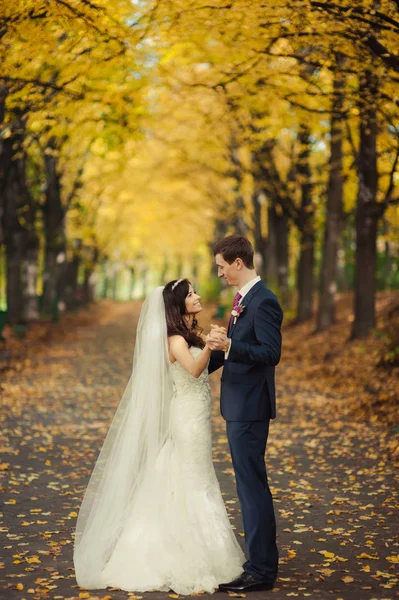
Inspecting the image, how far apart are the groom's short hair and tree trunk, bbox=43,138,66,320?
70.6 feet

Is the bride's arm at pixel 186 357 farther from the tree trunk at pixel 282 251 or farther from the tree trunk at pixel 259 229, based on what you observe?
the tree trunk at pixel 259 229

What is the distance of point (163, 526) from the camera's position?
589cm

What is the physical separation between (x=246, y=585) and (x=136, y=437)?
136cm

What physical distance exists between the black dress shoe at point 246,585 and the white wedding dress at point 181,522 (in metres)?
0.12

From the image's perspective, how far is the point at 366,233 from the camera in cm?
1828

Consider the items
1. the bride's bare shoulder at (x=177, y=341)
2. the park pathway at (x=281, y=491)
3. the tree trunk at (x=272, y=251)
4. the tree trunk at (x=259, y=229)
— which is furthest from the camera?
the tree trunk at (x=259, y=229)

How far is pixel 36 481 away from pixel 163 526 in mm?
3329

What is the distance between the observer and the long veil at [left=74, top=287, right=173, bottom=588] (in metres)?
6.07

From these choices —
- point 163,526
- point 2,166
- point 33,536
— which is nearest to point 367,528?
point 163,526

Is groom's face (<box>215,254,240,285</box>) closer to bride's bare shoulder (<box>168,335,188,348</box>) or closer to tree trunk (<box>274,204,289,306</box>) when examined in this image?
bride's bare shoulder (<box>168,335,188,348</box>)

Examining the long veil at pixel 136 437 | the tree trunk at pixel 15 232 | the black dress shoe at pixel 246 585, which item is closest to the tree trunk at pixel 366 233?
the tree trunk at pixel 15 232

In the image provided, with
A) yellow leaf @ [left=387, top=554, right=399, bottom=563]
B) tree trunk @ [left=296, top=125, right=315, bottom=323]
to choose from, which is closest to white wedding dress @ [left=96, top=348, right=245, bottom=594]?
yellow leaf @ [left=387, top=554, right=399, bottom=563]

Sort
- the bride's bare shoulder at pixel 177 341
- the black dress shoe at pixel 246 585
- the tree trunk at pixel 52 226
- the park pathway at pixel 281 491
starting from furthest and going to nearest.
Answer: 1. the tree trunk at pixel 52 226
2. the bride's bare shoulder at pixel 177 341
3. the park pathway at pixel 281 491
4. the black dress shoe at pixel 246 585

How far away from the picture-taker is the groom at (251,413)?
5500 mm
